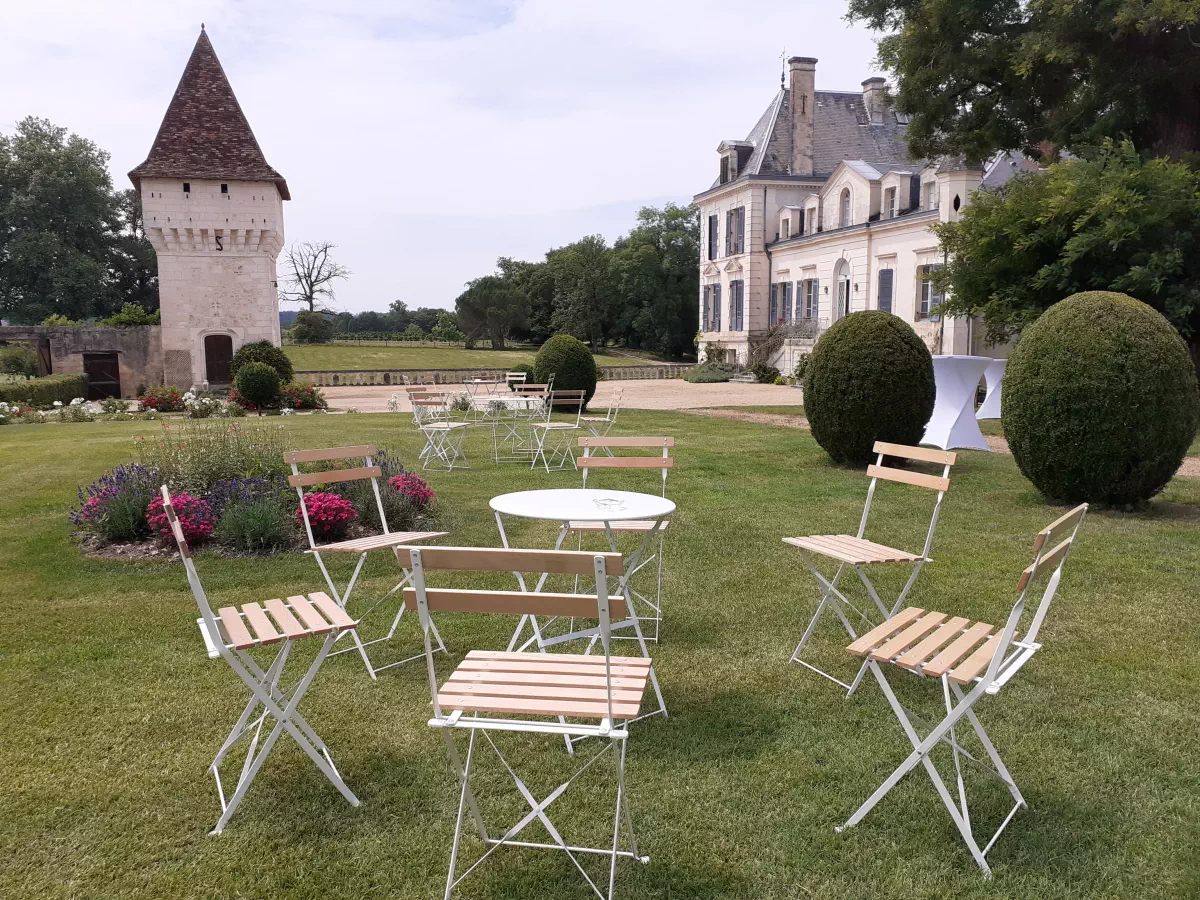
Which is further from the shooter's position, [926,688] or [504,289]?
[504,289]

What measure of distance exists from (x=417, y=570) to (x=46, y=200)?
46341 mm

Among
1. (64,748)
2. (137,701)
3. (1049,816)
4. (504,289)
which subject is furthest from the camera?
(504,289)

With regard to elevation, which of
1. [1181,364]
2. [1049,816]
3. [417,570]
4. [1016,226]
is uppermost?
[1016,226]

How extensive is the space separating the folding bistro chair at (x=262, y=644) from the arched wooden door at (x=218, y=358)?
27276mm

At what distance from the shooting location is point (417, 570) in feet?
7.77

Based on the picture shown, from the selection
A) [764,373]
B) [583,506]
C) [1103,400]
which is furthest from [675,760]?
[764,373]

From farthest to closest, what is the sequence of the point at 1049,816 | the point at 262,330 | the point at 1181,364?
the point at 262,330 < the point at 1181,364 < the point at 1049,816

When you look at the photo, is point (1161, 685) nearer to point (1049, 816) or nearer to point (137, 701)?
point (1049, 816)

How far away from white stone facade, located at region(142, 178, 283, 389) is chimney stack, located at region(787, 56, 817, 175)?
1900cm

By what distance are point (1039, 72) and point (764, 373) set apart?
1681 cm

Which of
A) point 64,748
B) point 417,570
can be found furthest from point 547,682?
point 64,748

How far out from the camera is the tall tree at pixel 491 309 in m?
57.1

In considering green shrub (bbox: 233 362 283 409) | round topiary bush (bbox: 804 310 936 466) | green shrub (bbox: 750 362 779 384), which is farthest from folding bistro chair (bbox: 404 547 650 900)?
green shrub (bbox: 750 362 779 384)

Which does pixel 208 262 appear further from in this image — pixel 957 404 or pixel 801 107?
pixel 957 404
